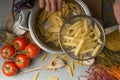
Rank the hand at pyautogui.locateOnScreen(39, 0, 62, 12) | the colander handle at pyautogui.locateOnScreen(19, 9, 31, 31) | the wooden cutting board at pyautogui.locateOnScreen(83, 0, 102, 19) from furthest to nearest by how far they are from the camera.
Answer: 1. the wooden cutting board at pyautogui.locateOnScreen(83, 0, 102, 19)
2. the colander handle at pyautogui.locateOnScreen(19, 9, 31, 31)
3. the hand at pyautogui.locateOnScreen(39, 0, 62, 12)

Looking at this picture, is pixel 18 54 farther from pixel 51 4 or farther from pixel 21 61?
pixel 51 4

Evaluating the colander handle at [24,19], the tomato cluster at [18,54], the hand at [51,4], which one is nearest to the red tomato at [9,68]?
the tomato cluster at [18,54]

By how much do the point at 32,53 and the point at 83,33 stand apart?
213 mm

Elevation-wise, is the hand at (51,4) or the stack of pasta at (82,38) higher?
the hand at (51,4)

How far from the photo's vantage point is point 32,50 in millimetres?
1126

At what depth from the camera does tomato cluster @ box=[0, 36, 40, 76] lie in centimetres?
113

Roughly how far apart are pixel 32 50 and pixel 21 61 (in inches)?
2.2

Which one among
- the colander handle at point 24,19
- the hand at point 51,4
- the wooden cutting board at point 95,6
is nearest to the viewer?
the hand at point 51,4

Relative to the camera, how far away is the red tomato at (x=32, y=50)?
1.13m

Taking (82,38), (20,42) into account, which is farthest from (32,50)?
(82,38)

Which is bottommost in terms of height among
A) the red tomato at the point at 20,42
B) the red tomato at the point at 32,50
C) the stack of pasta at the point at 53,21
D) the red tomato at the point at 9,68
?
the red tomato at the point at 9,68

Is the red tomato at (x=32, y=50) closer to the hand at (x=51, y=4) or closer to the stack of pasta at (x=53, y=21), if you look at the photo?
the stack of pasta at (x=53, y=21)

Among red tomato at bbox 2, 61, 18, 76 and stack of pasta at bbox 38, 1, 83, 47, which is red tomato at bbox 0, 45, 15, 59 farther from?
stack of pasta at bbox 38, 1, 83, 47

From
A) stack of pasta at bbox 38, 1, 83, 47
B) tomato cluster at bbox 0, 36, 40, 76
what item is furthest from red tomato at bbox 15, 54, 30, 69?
stack of pasta at bbox 38, 1, 83, 47
